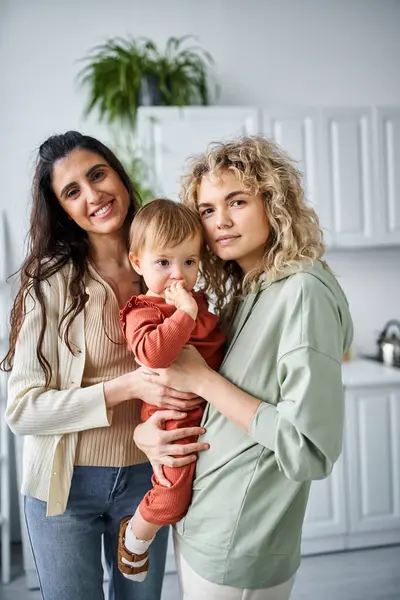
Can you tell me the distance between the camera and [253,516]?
49.8 inches

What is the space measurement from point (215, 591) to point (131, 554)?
10.4 inches

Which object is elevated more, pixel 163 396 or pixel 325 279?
pixel 325 279

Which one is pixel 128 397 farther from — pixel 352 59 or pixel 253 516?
pixel 352 59

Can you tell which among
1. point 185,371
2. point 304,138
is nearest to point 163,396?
point 185,371

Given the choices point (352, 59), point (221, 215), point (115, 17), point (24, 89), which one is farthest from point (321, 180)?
point (221, 215)

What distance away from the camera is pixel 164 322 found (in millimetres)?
1297

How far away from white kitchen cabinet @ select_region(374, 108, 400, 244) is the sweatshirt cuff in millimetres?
2442

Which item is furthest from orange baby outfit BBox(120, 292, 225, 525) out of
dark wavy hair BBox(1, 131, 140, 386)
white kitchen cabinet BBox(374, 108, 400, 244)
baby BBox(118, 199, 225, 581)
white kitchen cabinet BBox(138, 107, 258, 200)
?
white kitchen cabinet BBox(374, 108, 400, 244)

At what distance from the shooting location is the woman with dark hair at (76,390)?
4.78ft

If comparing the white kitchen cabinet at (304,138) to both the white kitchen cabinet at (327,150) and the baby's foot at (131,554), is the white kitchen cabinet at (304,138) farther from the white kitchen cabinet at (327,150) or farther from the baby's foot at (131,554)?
the baby's foot at (131,554)

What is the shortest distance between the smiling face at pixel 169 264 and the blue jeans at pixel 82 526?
49cm

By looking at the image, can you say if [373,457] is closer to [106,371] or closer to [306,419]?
[106,371]

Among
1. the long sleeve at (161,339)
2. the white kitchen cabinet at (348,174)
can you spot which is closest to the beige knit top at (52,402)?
the long sleeve at (161,339)

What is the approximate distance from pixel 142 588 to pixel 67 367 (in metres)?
0.64
